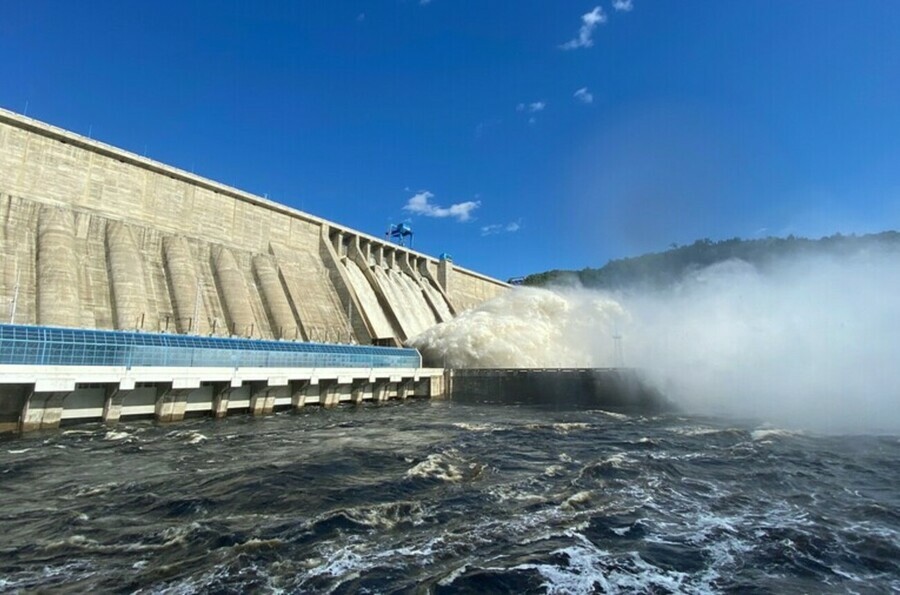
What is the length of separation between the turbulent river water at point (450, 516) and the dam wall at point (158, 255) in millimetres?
16828

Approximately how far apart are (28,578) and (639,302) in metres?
55.4

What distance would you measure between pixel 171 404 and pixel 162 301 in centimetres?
1369

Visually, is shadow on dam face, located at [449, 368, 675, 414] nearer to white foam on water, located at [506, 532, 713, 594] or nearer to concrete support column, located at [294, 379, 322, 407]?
concrete support column, located at [294, 379, 322, 407]

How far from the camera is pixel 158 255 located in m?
41.1

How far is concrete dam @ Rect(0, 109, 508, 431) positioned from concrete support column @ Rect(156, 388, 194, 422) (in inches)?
3.2

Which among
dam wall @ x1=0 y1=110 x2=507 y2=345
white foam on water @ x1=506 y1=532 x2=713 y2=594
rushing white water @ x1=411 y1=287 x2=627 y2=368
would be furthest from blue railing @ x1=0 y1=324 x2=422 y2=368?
white foam on water @ x1=506 y1=532 x2=713 y2=594

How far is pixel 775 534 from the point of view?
9.93 meters

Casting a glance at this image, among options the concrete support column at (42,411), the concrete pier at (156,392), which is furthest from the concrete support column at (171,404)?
the concrete support column at (42,411)

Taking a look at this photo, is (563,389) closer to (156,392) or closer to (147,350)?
(156,392)

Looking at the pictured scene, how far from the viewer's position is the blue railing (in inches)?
896

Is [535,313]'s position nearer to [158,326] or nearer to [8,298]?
[158,326]

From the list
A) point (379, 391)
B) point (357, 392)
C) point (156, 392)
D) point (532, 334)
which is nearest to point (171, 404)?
point (156, 392)

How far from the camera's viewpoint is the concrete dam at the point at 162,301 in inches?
980

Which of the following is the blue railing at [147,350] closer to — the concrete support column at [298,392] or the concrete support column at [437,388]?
the concrete support column at [298,392]
